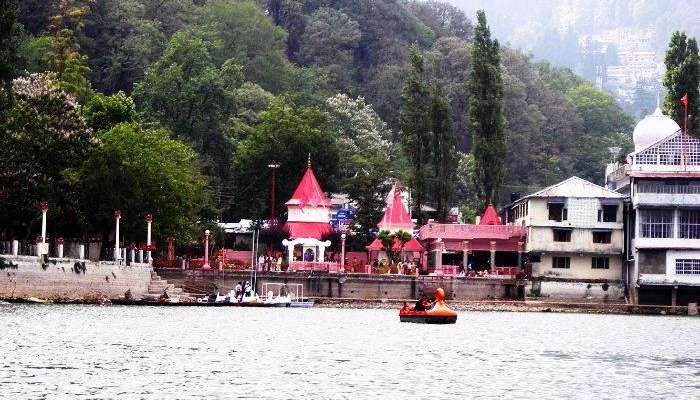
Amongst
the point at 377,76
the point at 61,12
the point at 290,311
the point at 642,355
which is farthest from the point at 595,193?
the point at 377,76

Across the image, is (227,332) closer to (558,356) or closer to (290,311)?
(558,356)

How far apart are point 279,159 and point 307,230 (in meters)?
11.8

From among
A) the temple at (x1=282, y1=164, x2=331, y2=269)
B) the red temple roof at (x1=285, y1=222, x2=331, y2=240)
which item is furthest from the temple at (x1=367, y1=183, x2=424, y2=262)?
the temple at (x1=282, y1=164, x2=331, y2=269)

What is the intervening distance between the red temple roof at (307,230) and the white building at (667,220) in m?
22.7

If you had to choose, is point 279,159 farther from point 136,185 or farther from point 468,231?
point 136,185

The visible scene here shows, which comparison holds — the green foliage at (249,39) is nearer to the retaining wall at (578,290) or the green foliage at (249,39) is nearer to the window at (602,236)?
the window at (602,236)

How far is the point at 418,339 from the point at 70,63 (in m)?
66.3

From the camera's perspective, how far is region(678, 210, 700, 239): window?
109 metres

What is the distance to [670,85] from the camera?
115750 millimetres

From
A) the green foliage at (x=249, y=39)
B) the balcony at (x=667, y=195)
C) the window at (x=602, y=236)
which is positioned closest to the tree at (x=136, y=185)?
the window at (x=602, y=236)

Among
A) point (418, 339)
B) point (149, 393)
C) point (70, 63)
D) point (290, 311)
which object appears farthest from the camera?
point (70, 63)

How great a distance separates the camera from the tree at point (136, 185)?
97.2 metres

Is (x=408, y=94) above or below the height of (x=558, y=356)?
above

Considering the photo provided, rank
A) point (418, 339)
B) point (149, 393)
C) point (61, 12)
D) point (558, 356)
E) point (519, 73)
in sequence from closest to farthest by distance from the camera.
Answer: point (149, 393)
point (558, 356)
point (418, 339)
point (61, 12)
point (519, 73)
